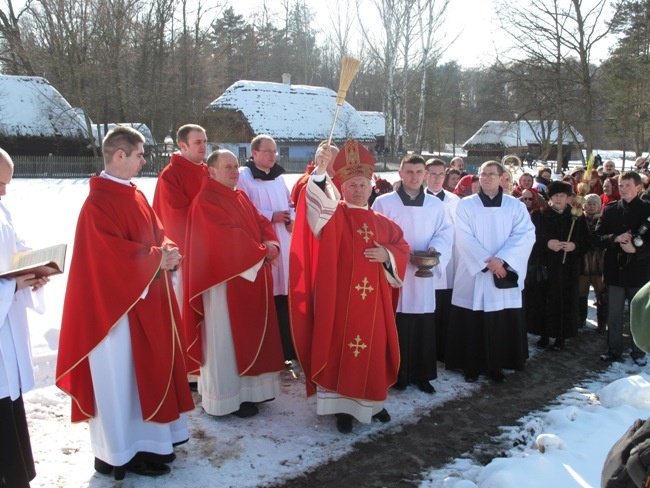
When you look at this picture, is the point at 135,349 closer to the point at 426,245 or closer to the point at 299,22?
the point at 426,245

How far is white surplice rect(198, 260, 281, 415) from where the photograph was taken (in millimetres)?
4652

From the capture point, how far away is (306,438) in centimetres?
451

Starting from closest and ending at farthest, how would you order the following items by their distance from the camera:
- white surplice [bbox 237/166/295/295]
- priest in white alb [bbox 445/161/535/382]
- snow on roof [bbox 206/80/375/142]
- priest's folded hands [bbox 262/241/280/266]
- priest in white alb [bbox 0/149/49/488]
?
priest in white alb [bbox 0/149/49/488] < priest's folded hands [bbox 262/241/280/266] < priest in white alb [bbox 445/161/535/382] < white surplice [bbox 237/166/295/295] < snow on roof [bbox 206/80/375/142]

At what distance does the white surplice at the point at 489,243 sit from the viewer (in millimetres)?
5762

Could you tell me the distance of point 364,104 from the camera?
192 ft

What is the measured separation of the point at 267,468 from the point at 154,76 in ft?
99.4

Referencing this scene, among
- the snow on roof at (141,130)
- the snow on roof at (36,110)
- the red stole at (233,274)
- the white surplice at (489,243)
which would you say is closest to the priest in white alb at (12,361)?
the red stole at (233,274)

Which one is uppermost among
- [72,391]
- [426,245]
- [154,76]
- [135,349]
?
[154,76]

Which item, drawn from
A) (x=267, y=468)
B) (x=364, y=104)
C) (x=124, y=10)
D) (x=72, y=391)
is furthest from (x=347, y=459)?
(x=364, y=104)

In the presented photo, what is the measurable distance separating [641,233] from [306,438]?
4.41 metres

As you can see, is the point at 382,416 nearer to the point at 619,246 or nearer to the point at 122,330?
the point at 122,330

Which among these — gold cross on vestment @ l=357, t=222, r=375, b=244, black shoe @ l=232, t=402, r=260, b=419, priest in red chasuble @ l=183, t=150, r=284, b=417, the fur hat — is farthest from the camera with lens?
black shoe @ l=232, t=402, r=260, b=419

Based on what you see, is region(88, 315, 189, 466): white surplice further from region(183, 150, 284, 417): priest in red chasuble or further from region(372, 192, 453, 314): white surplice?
region(372, 192, 453, 314): white surplice

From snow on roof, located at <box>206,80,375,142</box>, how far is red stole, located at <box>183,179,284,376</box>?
30321 mm
